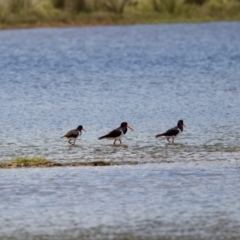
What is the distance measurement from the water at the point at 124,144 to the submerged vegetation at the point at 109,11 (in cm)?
602

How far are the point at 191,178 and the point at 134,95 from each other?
35.6 feet

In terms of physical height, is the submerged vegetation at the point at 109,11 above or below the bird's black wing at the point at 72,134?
above

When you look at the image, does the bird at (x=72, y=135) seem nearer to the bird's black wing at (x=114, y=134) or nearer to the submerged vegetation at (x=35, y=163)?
the bird's black wing at (x=114, y=134)

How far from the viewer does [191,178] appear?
1391 centimetres

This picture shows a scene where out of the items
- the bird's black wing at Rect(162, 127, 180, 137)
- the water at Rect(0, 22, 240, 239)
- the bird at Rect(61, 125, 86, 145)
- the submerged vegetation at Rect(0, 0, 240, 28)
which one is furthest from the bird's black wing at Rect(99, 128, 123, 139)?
the submerged vegetation at Rect(0, 0, 240, 28)

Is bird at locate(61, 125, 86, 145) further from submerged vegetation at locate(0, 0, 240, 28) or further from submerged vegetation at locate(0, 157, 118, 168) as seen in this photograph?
submerged vegetation at locate(0, 0, 240, 28)

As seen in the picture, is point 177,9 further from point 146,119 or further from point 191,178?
point 191,178

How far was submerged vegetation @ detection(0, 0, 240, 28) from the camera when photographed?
144 ft

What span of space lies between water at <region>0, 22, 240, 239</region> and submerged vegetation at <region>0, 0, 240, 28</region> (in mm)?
6017

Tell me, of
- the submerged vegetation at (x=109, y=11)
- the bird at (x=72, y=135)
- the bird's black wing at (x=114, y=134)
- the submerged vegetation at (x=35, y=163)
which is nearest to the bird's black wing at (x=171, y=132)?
the bird's black wing at (x=114, y=134)

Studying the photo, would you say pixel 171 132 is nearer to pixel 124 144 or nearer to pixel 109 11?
pixel 124 144

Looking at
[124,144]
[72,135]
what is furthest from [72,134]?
[124,144]

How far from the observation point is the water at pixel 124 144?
464 inches

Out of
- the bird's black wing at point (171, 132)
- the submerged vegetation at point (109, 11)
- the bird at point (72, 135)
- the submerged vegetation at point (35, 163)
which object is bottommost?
the submerged vegetation at point (35, 163)
